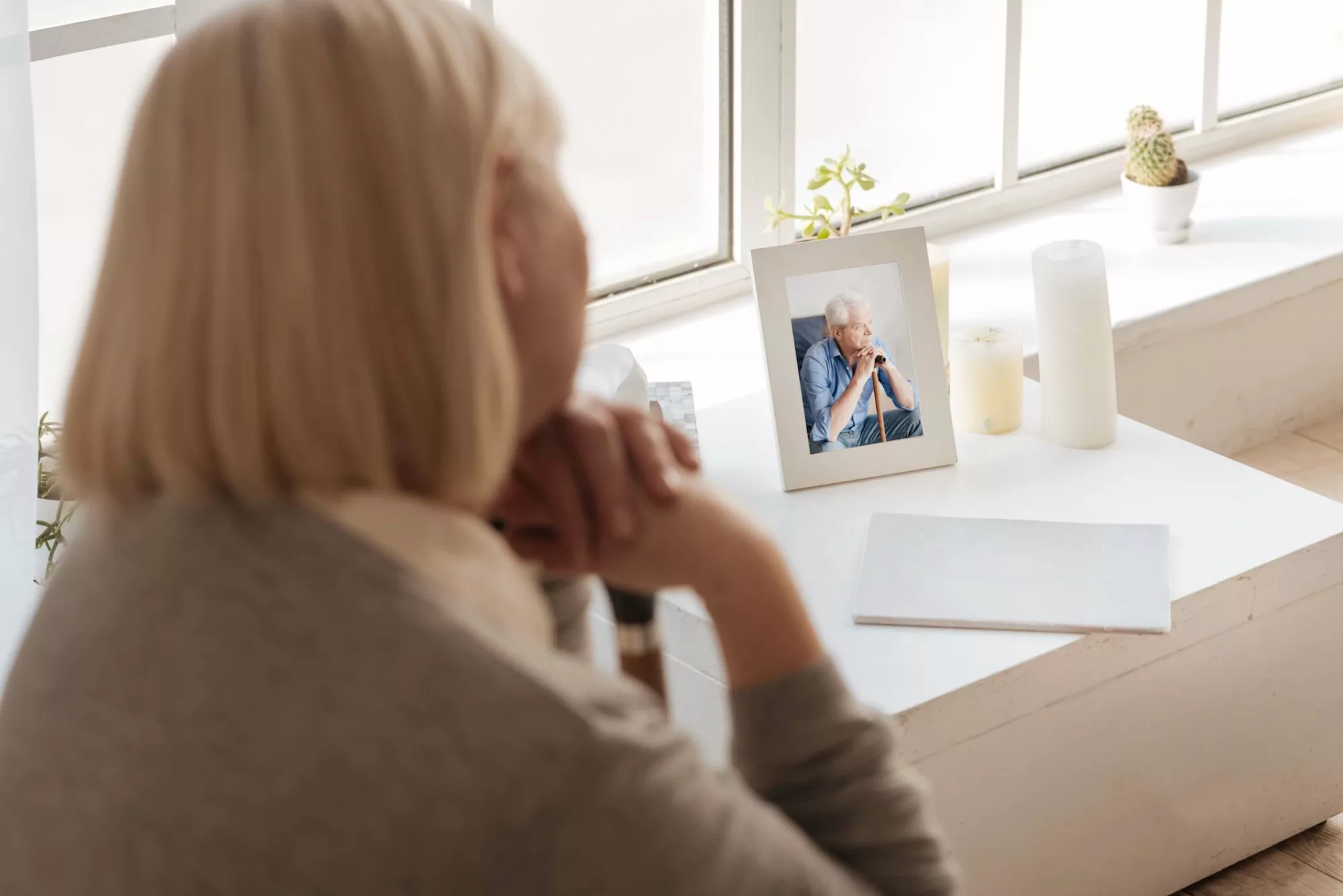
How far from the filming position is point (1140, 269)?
2074 mm

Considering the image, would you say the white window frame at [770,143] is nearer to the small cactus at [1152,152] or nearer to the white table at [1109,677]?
the small cactus at [1152,152]

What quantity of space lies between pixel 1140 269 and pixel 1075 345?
66 centimetres

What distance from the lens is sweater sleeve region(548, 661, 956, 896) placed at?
53 centimetres

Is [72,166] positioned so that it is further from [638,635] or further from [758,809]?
[758,809]

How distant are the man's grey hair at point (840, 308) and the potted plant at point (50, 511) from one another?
2.30ft

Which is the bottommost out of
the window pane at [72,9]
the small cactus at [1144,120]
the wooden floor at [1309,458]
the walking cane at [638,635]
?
the wooden floor at [1309,458]

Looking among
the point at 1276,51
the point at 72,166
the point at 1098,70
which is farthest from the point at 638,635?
the point at 1276,51

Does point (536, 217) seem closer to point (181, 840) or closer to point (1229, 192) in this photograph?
point (181, 840)

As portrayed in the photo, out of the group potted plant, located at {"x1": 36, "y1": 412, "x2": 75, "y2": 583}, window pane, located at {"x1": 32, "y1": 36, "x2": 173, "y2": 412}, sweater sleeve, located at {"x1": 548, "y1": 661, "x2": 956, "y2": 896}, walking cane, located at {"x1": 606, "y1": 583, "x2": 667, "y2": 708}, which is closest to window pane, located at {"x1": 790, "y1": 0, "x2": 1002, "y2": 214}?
window pane, located at {"x1": 32, "y1": 36, "x2": 173, "y2": 412}

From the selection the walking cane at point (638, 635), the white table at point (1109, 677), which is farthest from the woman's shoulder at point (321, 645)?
the white table at point (1109, 677)

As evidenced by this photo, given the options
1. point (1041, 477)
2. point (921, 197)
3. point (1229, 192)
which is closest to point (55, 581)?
point (1041, 477)

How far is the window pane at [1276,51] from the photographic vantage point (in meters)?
2.51

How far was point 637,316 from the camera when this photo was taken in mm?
1993

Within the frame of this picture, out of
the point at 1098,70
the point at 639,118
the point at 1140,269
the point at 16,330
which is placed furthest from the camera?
the point at 1098,70
